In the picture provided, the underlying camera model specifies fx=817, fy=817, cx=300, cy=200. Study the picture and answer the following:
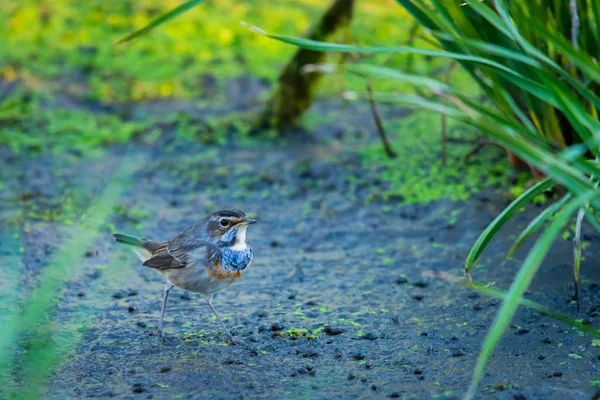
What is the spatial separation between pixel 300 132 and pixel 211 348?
412cm

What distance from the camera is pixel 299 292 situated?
5238mm

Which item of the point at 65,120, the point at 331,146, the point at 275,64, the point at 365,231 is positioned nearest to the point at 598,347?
the point at 365,231

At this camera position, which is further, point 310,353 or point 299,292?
point 299,292

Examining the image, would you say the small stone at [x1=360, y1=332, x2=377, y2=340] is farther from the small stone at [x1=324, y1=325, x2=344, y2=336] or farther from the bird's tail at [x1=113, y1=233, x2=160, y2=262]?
the bird's tail at [x1=113, y1=233, x2=160, y2=262]

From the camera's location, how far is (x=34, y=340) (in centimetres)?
434

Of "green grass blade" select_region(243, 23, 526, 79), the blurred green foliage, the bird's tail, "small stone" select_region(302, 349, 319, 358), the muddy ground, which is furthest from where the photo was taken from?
the blurred green foliage

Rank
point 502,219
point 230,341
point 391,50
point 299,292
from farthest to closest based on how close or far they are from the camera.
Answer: point 299,292
point 230,341
point 502,219
point 391,50

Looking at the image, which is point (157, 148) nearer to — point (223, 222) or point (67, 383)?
point (223, 222)

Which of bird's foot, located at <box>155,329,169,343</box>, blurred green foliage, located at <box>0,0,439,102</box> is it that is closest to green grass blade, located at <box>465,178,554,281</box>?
bird's foot, located at <box>155,329,169,343</box>

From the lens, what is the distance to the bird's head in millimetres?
4703

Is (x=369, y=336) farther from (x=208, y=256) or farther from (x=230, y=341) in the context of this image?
(x=208, y=256)

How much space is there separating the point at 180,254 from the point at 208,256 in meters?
0.18

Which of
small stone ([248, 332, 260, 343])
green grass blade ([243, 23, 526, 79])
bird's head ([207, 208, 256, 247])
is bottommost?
small stone ([248, 332, 260, 343])

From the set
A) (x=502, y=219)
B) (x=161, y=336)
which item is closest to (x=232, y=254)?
(x=161, y=336)
